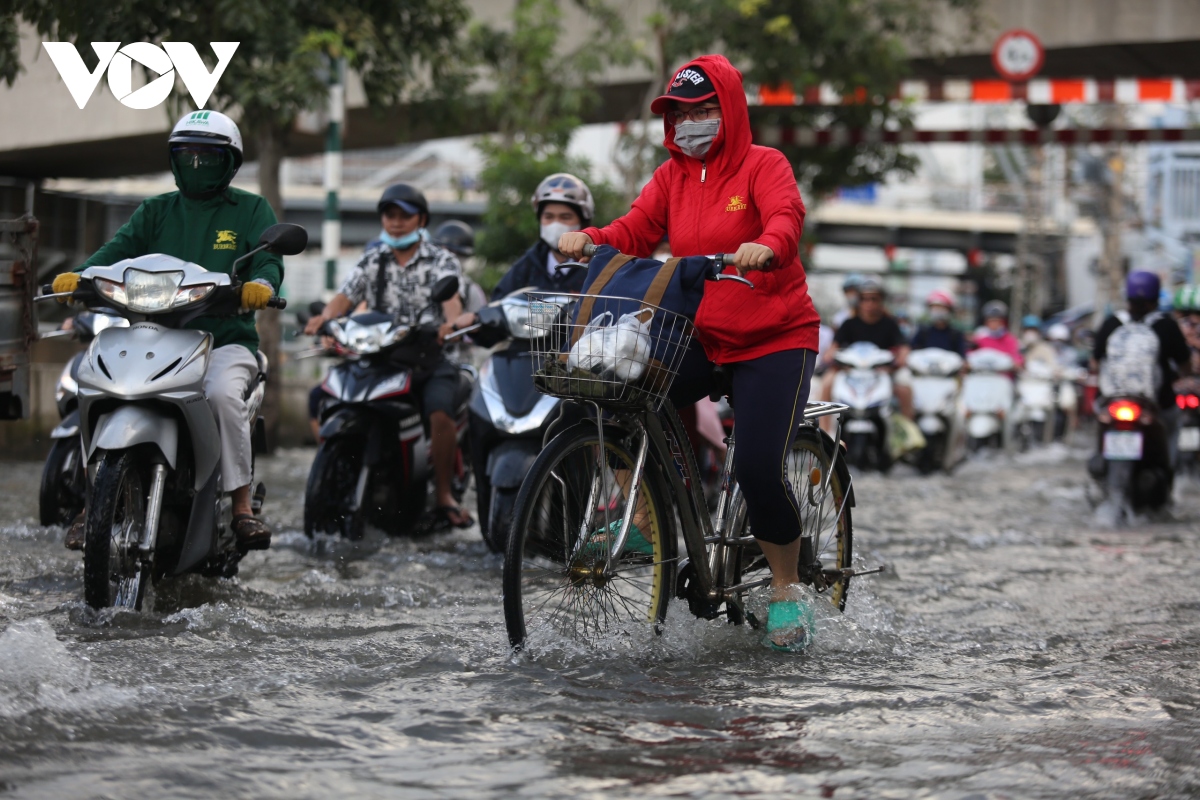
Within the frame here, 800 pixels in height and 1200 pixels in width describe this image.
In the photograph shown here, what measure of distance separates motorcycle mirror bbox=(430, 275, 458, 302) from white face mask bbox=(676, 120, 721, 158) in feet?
8.07

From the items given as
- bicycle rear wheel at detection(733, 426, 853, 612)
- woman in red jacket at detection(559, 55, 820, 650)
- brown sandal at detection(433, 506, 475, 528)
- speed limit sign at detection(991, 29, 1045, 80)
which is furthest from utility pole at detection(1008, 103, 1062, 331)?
woman in red jacket at detection(559, 55, 820, 650)

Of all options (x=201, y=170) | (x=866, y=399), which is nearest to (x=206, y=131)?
(x=201, y=170)

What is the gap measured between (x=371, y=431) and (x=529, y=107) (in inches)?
505

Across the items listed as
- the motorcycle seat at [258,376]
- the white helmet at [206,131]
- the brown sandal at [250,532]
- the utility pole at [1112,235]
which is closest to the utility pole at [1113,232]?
the utility pole at [1112,235]

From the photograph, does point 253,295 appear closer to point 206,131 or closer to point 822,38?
point 206,131

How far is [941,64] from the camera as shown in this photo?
72.9ft

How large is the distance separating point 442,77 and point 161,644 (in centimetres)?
1101

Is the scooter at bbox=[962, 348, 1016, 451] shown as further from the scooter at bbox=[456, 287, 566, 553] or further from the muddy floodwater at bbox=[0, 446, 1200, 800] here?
the scooter at bbox=[456, 287, 566, 553]

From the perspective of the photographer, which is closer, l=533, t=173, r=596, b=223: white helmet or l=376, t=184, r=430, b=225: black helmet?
l=533, t=173, r=596, b=223: white helmet

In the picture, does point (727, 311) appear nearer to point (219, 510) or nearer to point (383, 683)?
point (383, 683)

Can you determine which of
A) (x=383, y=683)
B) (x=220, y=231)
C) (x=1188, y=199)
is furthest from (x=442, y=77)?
(x=1188, y=199)

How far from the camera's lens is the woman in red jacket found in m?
4.66

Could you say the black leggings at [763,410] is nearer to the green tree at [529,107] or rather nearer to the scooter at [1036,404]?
the green tree at [529,107]

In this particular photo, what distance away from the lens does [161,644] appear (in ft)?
15.7
